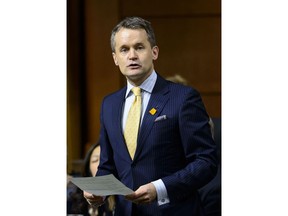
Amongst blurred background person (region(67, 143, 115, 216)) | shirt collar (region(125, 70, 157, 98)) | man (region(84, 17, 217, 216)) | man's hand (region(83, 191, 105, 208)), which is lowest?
blurred background person (region(67, 143, 115, 216))

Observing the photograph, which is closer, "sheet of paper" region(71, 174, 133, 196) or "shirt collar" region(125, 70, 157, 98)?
"sheet of paper" region(71, 174, 133, 196)

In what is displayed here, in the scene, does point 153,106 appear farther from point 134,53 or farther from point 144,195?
point 144,195

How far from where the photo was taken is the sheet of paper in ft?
8.02

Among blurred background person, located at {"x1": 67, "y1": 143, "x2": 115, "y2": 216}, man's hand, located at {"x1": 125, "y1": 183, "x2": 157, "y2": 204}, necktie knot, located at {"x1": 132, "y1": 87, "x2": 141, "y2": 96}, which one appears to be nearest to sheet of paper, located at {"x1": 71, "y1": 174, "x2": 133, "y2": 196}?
man's hand, located at {"x1": 125, "y1": 183, "x2": 157, "y2": 204}

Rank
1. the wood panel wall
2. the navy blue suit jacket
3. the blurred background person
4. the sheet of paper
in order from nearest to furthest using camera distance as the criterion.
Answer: the sheet of paper → the navy blue suit jacket → the blurred background person → the wood panel wall

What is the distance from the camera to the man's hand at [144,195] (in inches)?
97.9

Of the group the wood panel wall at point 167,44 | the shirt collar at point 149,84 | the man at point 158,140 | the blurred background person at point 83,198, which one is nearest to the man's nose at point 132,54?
the man at point 158,140

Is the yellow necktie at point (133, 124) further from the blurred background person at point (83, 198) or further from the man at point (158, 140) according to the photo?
the blurred background person at point (83, 198)

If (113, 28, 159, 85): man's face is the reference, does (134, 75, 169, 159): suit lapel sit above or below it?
below

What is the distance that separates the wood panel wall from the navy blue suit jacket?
2.45 metres

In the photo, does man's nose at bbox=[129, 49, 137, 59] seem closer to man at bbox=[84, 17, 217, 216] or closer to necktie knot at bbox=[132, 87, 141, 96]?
man at bbox=[84, 17, 217, 216]

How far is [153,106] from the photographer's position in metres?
2.63
